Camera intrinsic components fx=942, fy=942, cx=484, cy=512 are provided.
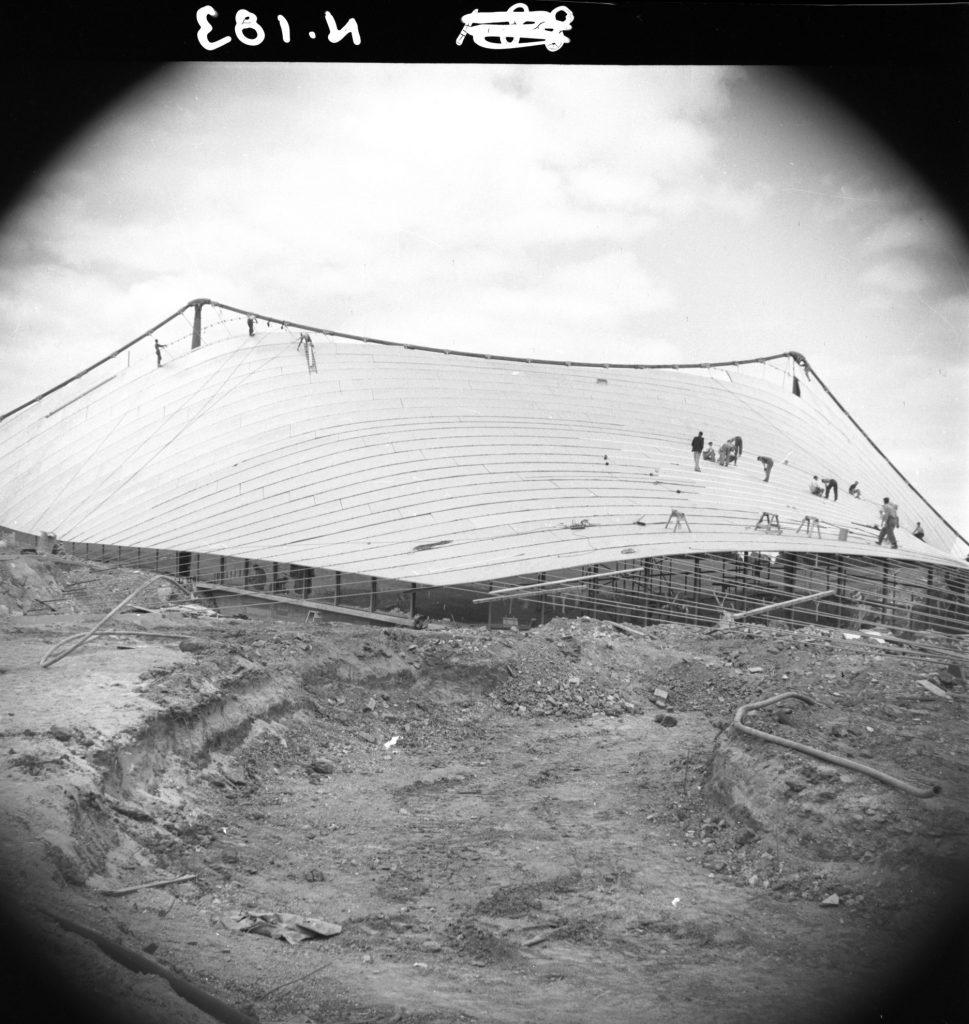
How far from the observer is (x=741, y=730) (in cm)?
730

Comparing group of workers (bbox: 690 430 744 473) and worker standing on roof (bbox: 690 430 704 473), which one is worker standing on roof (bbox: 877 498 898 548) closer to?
worker standing on roof (bbox: 690 430 704 473)

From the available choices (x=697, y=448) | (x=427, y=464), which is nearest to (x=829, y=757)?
(x=427, y=464)

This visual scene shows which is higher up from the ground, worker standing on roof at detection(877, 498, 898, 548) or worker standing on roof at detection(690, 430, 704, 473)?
worker standing on roof at detection(690, 430, 704, 473)

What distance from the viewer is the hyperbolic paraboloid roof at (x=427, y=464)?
13.4 metres

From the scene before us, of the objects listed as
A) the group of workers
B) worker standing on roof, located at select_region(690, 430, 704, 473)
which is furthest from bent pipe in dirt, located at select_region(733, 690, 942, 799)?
the group of workers

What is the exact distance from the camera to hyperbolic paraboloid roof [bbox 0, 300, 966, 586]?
13383mm

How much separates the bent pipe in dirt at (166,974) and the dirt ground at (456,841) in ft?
0.05

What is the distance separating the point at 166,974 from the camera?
13.9ft

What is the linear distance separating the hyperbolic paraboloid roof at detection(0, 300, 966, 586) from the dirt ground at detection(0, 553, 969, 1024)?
3.04 metres

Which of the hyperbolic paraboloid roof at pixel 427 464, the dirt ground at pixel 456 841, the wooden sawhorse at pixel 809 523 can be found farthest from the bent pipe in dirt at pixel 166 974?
the wooden sawhorse at pixel 809 523

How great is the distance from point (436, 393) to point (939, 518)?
11.5 metres

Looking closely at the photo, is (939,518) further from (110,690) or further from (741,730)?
(110,690)

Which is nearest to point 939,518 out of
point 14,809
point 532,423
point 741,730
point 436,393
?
point 532,423

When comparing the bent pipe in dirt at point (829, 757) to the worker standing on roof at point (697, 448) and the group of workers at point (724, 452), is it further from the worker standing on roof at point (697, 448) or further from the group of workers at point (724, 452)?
the group of workers at point (724, 452)
